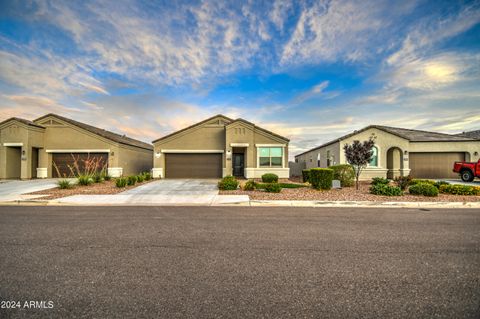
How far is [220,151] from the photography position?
20031 mm

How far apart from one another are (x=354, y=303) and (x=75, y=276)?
398 cm

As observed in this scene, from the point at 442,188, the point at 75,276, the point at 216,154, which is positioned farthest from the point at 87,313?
the point at 216,154

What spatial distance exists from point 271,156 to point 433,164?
596 inches

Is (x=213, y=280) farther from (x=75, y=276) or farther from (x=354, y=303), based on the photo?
(x=75, y=276)

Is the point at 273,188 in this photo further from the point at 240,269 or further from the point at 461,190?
the point at 461,190

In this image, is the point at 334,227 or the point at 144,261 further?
the point at 334,227

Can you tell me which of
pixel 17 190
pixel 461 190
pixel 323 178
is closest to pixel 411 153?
pixel 461 190

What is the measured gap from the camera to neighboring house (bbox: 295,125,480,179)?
62.0 feet

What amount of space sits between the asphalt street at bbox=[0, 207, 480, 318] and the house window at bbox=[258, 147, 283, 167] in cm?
1309

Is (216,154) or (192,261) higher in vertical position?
(216,154)

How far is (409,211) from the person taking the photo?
795 centimetres

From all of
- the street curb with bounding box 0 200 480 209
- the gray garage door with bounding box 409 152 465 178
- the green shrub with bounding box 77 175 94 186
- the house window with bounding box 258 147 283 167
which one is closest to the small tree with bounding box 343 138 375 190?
the street curb with bounding box 0 200 480 209

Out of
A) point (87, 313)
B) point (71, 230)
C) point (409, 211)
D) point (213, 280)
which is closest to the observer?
point (87, 313)

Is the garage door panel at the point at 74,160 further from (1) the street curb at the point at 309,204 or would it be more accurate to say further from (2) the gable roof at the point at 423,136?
(2) the gable roof at the point at 423,136
